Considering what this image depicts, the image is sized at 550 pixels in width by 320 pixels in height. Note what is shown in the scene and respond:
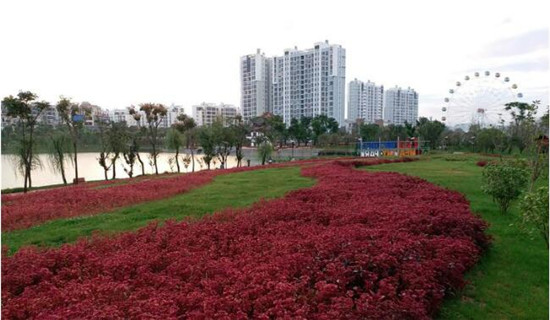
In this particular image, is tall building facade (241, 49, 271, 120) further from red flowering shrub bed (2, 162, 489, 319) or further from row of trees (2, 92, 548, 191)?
red flowering shrub bed (2, 162, 489, 319)

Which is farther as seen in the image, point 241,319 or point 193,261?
point 193,261

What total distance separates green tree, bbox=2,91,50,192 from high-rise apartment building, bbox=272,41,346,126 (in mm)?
71958

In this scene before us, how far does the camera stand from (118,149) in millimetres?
24188

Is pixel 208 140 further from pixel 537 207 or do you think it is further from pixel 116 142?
pixel 537 207

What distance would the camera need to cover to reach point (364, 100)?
356 feet

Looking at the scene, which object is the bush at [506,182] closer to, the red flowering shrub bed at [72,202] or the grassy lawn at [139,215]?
the grassy lawn at [139,215]

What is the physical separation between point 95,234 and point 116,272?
7.65 feet

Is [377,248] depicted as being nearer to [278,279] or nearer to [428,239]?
[428,239]

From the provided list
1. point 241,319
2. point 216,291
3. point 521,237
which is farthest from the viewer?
point 521,237

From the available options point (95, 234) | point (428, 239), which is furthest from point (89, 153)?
point (428, 239)

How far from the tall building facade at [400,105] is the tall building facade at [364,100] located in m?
4.53

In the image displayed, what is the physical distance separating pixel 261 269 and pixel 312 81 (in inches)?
3480

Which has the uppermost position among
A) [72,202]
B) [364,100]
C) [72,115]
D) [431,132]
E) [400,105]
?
[364,100]

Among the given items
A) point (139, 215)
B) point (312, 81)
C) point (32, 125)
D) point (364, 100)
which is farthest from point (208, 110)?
point (139, 215)
